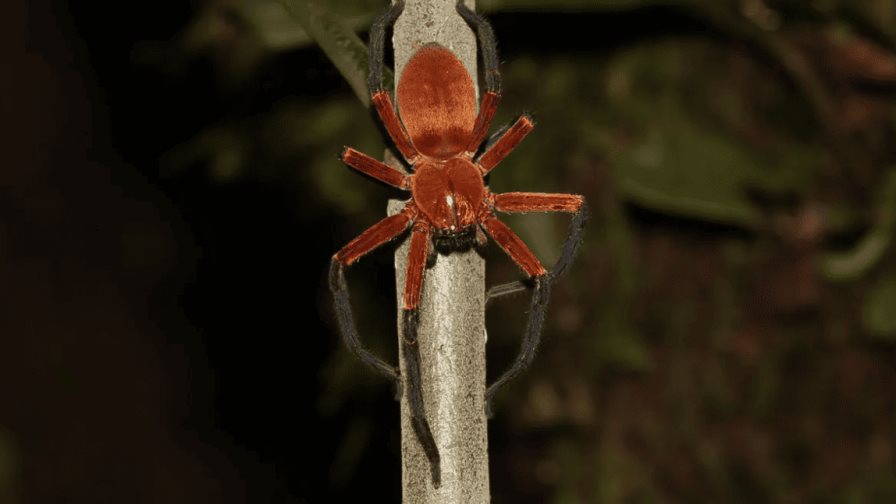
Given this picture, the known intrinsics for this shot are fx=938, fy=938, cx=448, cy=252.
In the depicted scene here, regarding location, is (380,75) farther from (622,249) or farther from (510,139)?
(622,249)

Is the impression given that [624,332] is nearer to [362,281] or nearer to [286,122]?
[362,281]

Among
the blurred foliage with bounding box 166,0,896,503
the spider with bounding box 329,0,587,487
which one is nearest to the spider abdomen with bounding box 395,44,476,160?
the spider with bounding box 329,0,587,487

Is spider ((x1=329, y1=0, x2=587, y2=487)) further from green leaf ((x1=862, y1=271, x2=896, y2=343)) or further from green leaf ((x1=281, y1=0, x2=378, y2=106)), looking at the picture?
green leaf ((x1=862, y1=271, x2=896, y2=343))

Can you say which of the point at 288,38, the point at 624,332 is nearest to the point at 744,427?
the point at 624,332

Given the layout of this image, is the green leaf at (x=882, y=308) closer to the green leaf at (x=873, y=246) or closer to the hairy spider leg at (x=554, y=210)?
the green leaf at (x=873, y=246)

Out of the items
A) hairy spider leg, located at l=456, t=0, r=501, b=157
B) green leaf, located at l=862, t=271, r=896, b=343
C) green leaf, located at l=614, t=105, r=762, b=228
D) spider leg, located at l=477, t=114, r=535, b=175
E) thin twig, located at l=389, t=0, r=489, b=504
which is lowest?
thin twig, located at l=389, t=0, r=489, b=504

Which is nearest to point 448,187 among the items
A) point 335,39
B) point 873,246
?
point 335,39

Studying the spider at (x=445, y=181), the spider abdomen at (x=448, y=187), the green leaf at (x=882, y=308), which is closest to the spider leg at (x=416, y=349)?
the spider at (x=445, y=181)
